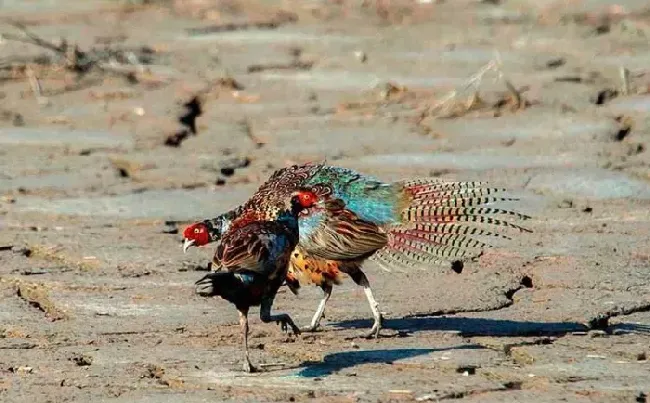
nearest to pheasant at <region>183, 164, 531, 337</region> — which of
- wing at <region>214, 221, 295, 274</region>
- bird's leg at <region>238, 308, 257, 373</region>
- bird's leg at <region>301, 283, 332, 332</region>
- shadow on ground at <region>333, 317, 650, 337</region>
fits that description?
bird's leg at <region>301, 283, 332, 332</region>

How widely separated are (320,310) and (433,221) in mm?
565

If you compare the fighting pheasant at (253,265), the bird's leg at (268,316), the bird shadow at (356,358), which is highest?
the fighting pheasant at (253,265)

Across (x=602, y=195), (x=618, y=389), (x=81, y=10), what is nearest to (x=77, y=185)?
(x=602, y=195)

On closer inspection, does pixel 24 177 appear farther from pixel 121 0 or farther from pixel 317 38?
pixel 121 0

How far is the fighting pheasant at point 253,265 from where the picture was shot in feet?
17.5

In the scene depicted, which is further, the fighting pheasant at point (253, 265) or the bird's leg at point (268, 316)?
the bird's leg at point (268, 316)

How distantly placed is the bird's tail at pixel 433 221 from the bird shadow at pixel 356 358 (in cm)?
71

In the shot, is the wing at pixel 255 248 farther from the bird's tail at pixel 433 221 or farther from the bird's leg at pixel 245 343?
the bird's tail at pixel 433 221

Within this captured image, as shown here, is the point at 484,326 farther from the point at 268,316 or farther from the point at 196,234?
the point at 196,234

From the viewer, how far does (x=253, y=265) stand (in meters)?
5.46

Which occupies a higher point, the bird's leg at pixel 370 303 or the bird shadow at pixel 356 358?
the bird's leg at pixel 370 303

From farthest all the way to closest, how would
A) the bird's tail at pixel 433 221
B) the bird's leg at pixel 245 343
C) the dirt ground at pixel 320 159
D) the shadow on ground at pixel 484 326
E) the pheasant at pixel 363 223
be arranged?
the bird's tail at pixel 433 221 → the pheasant at pixel 363 223 → the shadow on ground at pixel 484 326 → the dirt ground at pixel 320 159 → the bird's leg at pixel 245 343

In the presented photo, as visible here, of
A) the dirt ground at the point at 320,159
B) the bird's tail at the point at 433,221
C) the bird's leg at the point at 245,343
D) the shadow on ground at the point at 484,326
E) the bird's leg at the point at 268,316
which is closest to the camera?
the bird's leg at the point at 245,343

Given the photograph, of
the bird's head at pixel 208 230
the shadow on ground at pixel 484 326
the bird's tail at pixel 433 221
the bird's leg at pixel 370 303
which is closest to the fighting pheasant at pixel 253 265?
the bird's head at pixel 208 230
